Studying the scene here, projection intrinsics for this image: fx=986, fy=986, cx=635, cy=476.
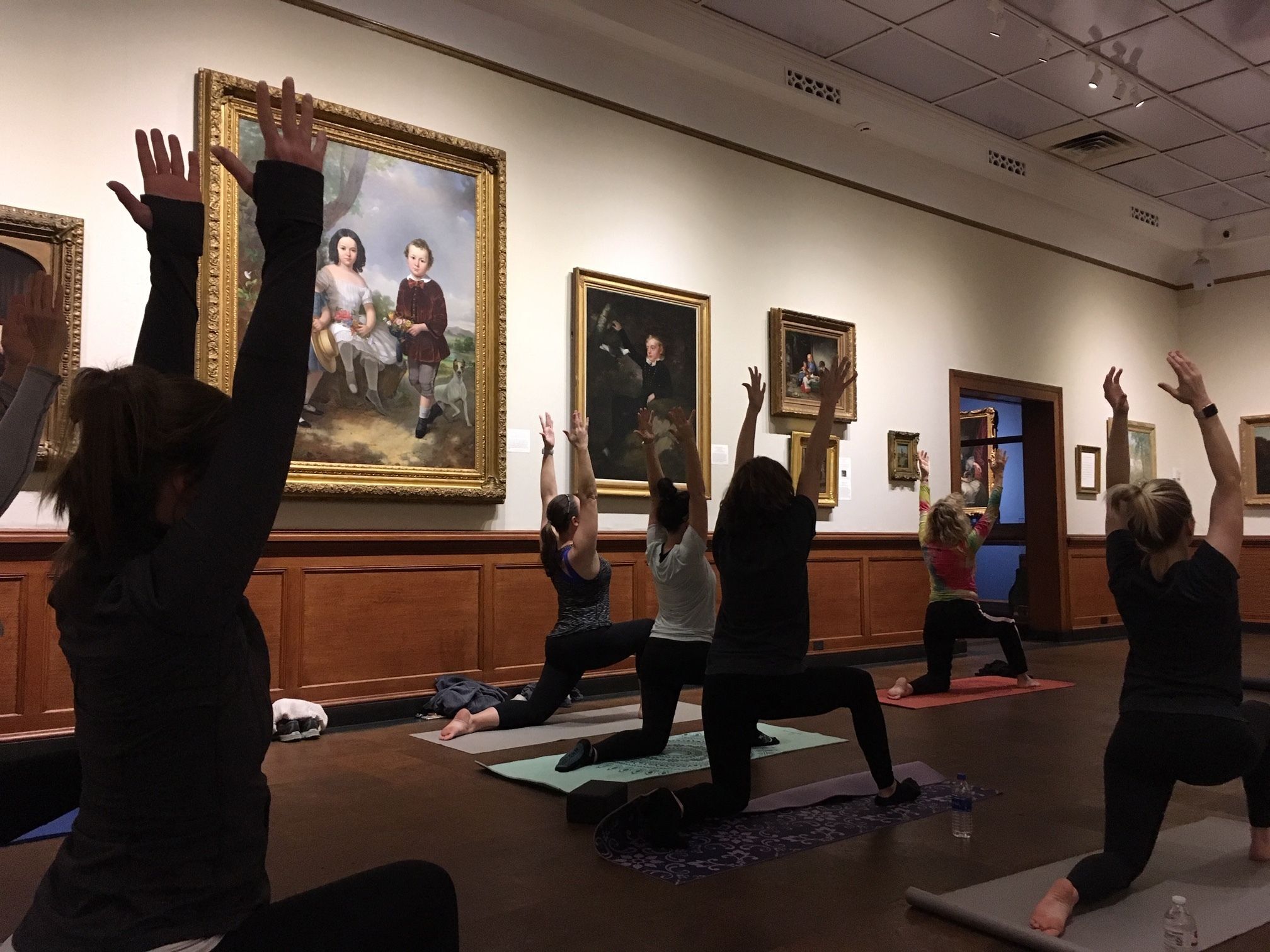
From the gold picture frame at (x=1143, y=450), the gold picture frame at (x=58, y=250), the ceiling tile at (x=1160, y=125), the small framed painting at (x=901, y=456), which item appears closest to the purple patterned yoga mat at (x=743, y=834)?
the gold picture frame at (x=58, y=250)

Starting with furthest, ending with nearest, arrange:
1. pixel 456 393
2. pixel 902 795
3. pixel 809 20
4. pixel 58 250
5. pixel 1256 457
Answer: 1. pixel 1256 457
2. pixel 809 20
3. pixel 456 393
4. pixel 58 250
5. pixel 902 795

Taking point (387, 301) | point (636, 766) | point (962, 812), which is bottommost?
point (636, 766)

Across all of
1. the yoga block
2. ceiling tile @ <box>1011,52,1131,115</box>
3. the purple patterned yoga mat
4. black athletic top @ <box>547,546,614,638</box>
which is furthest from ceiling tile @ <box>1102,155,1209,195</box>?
the yoga block

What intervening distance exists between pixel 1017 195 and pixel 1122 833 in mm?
9583

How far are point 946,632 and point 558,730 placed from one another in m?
3.07

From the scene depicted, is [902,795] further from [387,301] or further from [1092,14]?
[1092,14]

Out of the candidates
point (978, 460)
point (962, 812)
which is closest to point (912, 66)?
point (978, 460)

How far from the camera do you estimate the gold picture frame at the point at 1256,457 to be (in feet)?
40.5

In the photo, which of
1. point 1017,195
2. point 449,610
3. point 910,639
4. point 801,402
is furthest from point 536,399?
point 1017,195

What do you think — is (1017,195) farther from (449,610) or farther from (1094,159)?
(449,610)

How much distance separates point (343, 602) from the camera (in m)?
6.17

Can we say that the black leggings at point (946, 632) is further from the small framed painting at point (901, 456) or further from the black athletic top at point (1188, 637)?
the black athletic top at point (1188, 637)

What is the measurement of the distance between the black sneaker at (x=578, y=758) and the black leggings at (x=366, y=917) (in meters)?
3.23

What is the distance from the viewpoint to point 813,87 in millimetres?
8648
